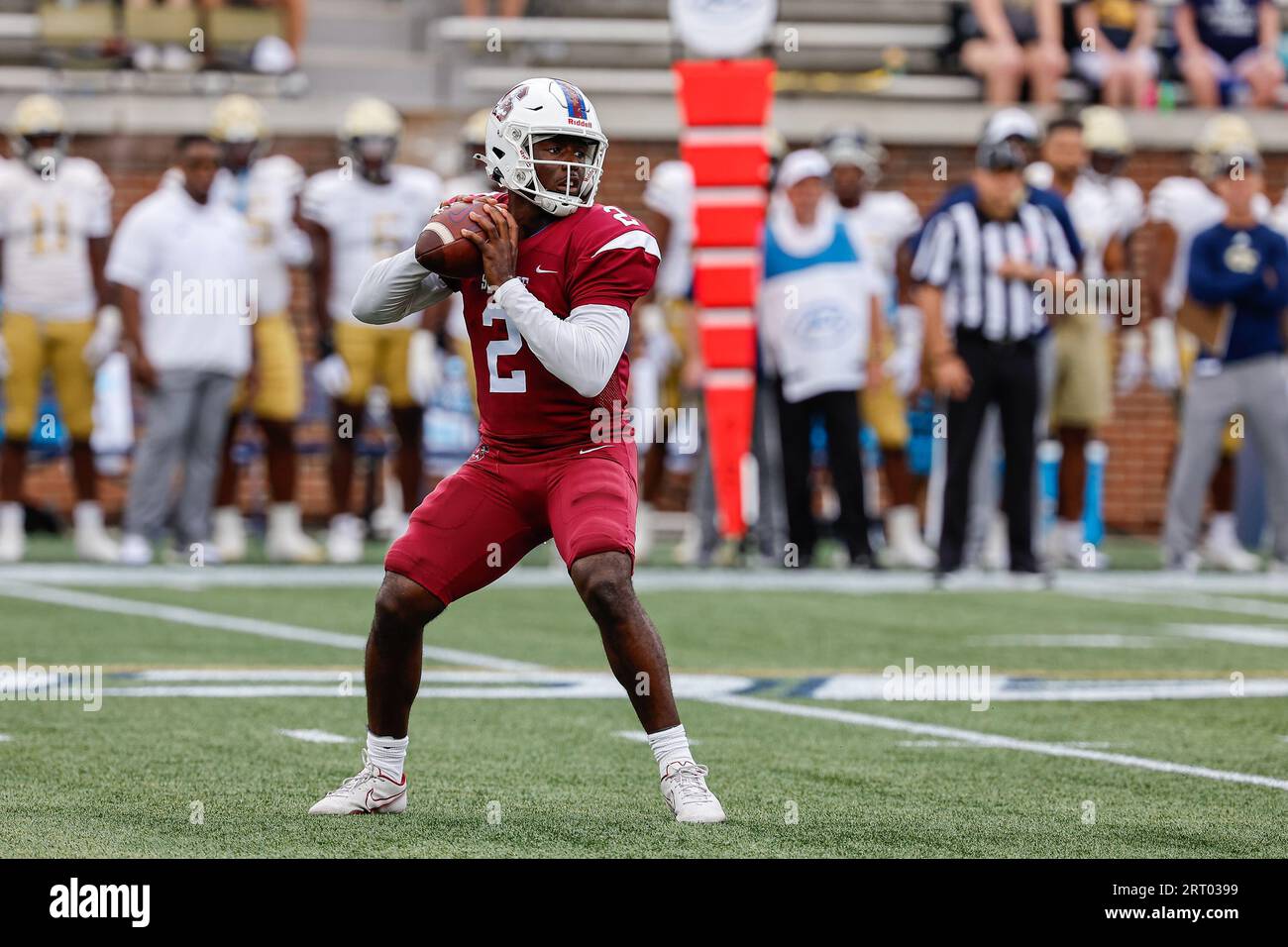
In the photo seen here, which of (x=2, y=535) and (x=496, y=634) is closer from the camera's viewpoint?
(x=496, y=634)

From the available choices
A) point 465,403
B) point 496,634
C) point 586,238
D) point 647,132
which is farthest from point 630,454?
point 647,132

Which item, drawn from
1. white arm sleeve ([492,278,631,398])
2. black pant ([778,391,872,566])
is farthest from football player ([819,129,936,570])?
white arm sleeve ([492,278,631,398])

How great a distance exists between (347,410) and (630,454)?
7416 mm

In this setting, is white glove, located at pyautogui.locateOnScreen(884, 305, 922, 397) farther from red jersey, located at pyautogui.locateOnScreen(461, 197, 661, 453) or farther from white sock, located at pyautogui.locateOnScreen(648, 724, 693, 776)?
white sock, located at pyautogui.locateOnScreen(648, 724, 693, 776)

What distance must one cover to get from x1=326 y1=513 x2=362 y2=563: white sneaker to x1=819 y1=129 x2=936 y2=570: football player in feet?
9.43

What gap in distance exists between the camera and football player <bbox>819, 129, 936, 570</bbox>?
1302 centimetres

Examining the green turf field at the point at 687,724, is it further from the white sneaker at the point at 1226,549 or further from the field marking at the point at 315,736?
the white sneaker at the point at 1226,549

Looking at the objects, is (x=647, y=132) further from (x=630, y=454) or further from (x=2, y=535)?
(x=630, y=454)

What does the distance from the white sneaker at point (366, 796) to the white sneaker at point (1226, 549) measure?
8755 millimetres

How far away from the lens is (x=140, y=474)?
12.1 metres

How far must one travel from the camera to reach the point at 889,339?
43.6ft

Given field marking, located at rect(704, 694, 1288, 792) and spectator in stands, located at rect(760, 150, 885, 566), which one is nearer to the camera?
field marking, located at rect(704, 694, 1288, 792)

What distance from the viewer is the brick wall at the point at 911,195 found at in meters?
16.3

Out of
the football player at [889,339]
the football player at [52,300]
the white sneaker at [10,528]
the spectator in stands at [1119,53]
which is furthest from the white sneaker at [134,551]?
the spectator in stands at [1119,53]
